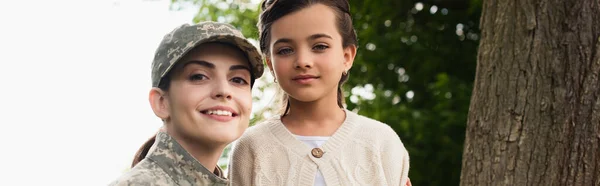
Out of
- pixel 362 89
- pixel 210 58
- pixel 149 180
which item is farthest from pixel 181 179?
pixel 362 89

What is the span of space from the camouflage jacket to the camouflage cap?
0.23m

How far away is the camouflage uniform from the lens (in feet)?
8.63

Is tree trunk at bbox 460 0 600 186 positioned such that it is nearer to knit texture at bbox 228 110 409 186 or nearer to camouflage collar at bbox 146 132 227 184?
knit texture at bbox 228 110 409 186

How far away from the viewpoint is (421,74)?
8.22 m

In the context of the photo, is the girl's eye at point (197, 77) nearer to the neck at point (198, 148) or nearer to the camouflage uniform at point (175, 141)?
the camouflage uniform at point (175, 141)

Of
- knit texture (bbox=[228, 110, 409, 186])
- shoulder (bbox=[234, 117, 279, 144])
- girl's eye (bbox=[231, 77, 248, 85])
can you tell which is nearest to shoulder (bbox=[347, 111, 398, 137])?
knit texture (bbox=[228, 110, 409, 186])

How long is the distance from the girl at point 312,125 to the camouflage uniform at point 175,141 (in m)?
0.48

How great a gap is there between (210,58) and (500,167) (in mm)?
2277

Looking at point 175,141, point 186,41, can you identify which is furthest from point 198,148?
point 186,41

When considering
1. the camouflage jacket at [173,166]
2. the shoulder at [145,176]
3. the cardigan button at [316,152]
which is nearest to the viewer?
the shoulder at [145,176]

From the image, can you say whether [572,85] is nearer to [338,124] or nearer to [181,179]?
[338,124]

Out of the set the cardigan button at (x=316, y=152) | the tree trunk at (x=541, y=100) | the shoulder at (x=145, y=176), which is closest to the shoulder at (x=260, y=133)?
the cardigan button at (x=316, y=152)

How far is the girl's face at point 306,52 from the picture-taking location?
3.17m

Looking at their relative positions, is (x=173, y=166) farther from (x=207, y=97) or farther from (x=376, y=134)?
(x=376, y=134)
